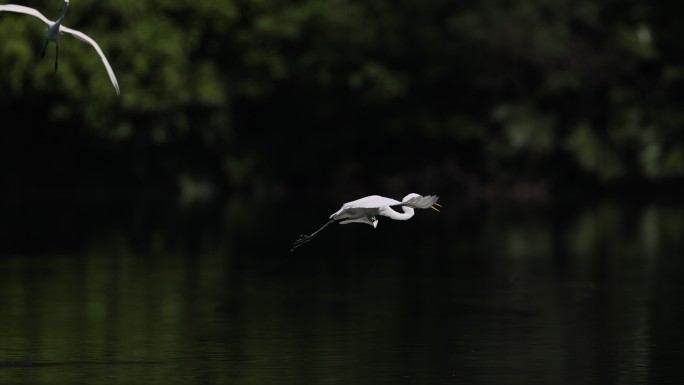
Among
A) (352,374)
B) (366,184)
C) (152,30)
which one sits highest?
(152,30)

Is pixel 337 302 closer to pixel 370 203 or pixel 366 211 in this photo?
pixel 366 211

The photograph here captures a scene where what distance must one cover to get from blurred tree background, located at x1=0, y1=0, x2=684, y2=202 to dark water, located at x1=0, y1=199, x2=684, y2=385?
10.9 metres

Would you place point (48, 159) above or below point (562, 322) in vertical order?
above

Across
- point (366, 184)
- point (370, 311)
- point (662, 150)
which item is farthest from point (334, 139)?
point (370, 311)

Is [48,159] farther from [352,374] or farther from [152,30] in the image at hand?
[352,374]

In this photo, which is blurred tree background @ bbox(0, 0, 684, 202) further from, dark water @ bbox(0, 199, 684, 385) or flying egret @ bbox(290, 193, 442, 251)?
→ flying egret @ bbox(290, 193, 442, 251)

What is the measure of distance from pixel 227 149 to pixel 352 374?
36.1m

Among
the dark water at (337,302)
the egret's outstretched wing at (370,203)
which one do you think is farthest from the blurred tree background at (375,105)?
the egret's outstretched wing at (370,203)

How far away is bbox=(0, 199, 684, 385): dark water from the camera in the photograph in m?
14.6

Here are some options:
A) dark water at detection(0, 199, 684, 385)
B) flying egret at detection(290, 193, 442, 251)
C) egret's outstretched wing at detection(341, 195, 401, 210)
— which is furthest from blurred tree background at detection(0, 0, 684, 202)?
egret's outstretched wing at detection(341, 195, 401, 210)

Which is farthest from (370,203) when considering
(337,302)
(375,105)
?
(375,105)

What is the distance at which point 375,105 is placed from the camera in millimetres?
50781

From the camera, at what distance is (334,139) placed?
5125cm

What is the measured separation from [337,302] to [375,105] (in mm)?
30465
